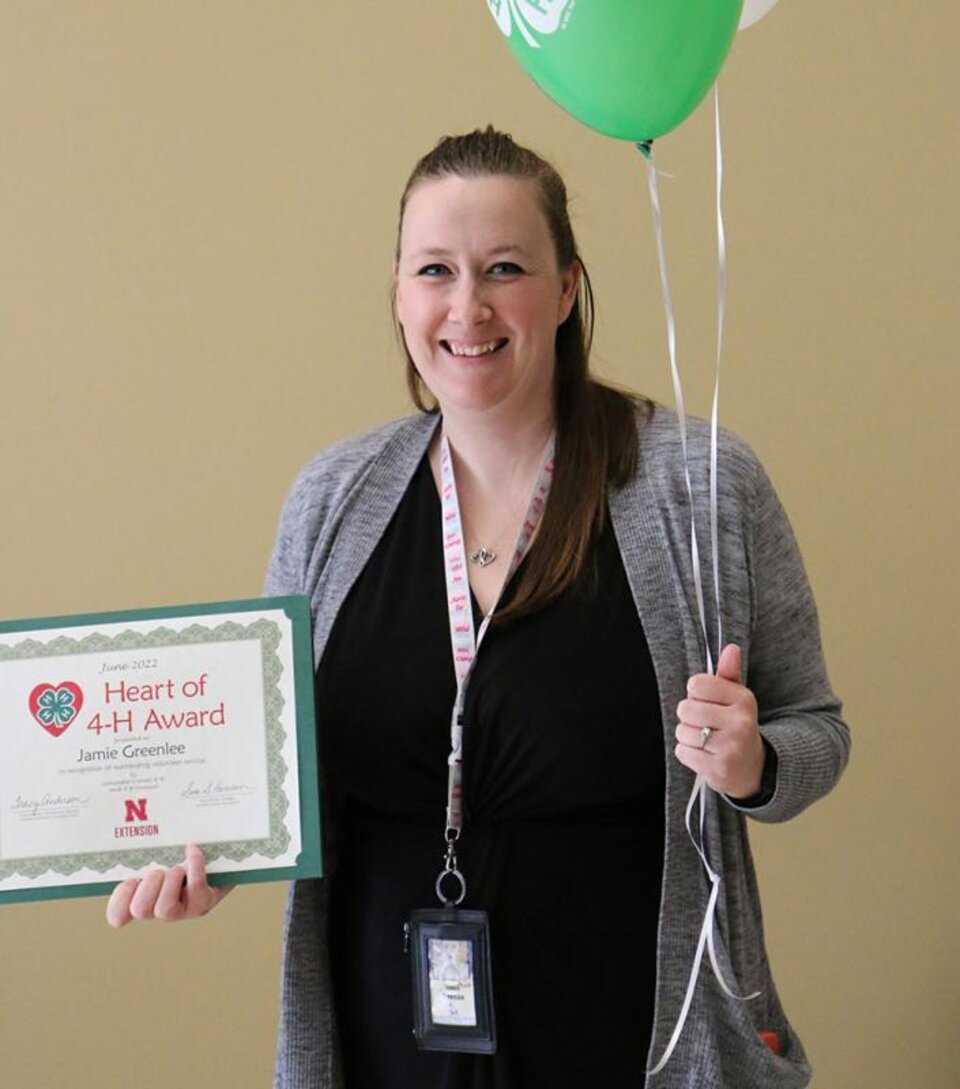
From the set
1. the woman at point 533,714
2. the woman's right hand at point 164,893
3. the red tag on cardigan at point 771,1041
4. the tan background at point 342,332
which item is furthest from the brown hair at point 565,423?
the tan background at point 342,332

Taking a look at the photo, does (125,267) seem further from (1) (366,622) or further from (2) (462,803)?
(2) (462,803)

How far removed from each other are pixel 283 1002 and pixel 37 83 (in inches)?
61.9

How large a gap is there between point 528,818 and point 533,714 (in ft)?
0.34

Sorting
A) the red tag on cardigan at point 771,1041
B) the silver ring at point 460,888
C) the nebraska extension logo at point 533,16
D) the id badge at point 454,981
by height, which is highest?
the nebraska extension logo at point 533,16

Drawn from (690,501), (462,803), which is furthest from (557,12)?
(462,803)

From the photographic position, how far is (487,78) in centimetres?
258

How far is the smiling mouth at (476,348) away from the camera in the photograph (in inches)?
63.7

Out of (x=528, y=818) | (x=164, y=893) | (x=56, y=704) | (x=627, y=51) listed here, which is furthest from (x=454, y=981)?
Result: (x=627, y=51)

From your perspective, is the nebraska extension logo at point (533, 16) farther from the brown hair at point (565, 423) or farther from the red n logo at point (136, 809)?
the red n logo at point (136, 809)

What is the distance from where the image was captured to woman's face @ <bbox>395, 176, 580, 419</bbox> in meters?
1.62

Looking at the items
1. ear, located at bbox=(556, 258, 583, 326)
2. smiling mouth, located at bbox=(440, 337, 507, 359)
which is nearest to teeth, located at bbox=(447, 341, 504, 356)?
smiling mouth, located at bbox=(440, 337, 507, 359)

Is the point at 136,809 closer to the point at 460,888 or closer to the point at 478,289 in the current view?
the point at 460,888

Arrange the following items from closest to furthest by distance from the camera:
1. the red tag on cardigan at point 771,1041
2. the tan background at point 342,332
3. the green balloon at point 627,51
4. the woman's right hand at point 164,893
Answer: the green balloon at point 627,51 → the woman's right hand at point 164,893 → the red tag on cardigan at point 771,1041 → the tan background at point 342,332

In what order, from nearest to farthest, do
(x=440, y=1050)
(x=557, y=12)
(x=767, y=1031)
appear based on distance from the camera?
(x=557, y=12) < (x=440, y=1050) < (x=767, y=1031)
